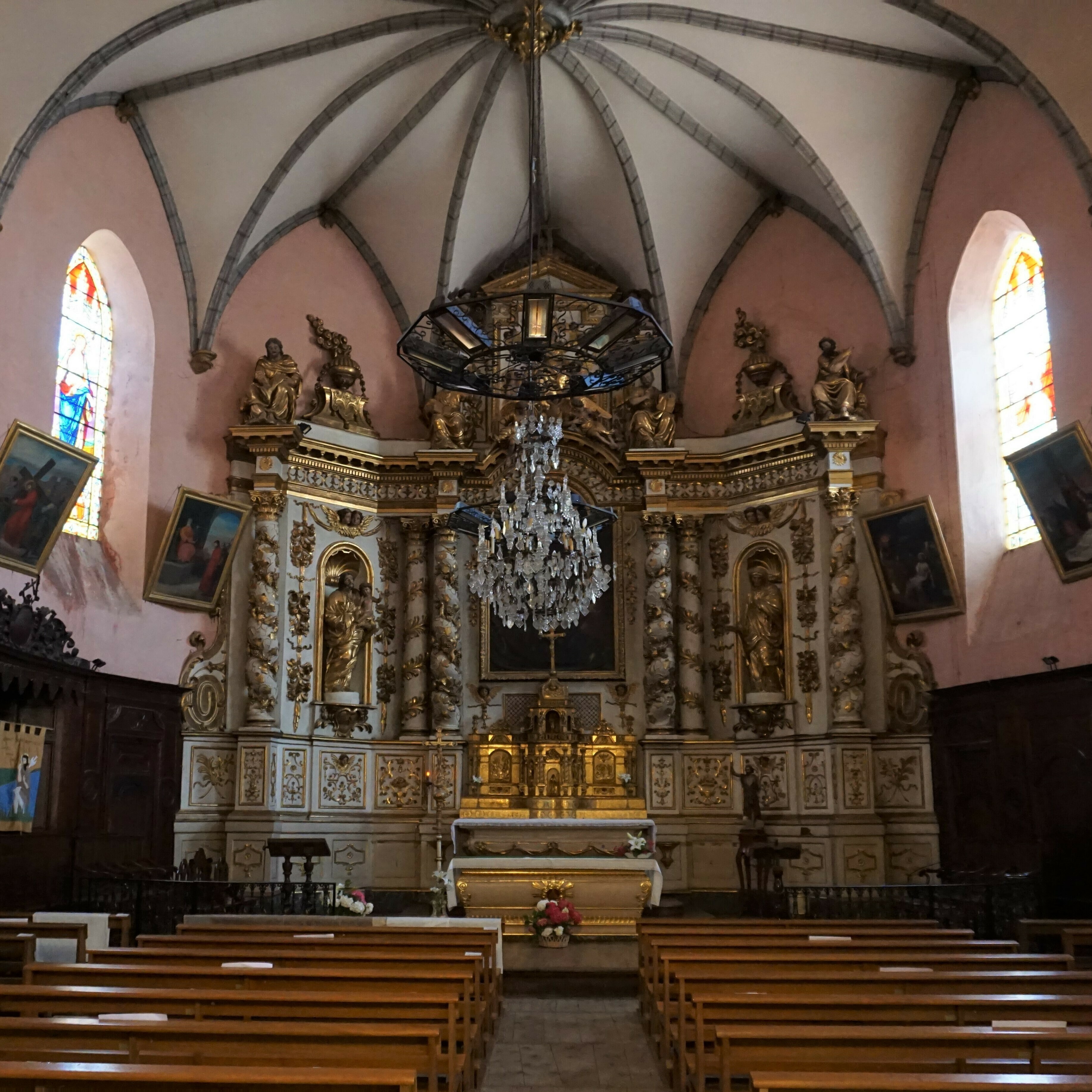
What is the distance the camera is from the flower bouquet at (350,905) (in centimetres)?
1355

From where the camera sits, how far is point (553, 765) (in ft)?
59.7

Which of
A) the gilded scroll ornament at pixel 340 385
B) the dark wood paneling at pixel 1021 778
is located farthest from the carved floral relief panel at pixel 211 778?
the dark wood paneling at pixel 1021 778

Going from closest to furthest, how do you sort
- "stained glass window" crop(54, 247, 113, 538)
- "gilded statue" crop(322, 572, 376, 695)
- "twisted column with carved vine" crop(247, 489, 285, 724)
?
"stained glass window" crop(54, 247, 113, 538) → "twisted column with carved vine" crop(247, 489, 285, 724) → "gilded statue" crop(322, 572, 376, 695)

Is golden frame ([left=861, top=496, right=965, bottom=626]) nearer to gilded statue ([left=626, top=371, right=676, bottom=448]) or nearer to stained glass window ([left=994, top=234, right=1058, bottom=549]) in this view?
stained glass window ([left=994, top=234, right=1058, bottom=549])

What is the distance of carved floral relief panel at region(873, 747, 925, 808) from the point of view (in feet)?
54.7

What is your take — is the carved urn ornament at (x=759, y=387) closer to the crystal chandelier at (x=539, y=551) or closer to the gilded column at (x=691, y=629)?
the gilded column at (x=691, y=629)

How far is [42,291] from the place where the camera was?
14.8 metres

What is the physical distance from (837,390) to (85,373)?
10.3 m

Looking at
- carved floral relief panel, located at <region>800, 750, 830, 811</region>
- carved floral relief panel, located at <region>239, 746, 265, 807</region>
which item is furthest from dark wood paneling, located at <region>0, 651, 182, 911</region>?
carved floral relief panel, located at <region>800, 750, 830, 811</region>

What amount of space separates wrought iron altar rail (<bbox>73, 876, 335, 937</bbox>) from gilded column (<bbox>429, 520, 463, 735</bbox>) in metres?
4.19

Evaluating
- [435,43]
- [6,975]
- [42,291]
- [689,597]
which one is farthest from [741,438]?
[6,975]

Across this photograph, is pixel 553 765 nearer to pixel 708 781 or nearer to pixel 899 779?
pixel 708 781

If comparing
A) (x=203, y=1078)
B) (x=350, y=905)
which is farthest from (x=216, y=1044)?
(x=350, y=905)

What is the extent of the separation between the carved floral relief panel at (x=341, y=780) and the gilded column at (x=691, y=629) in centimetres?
476
